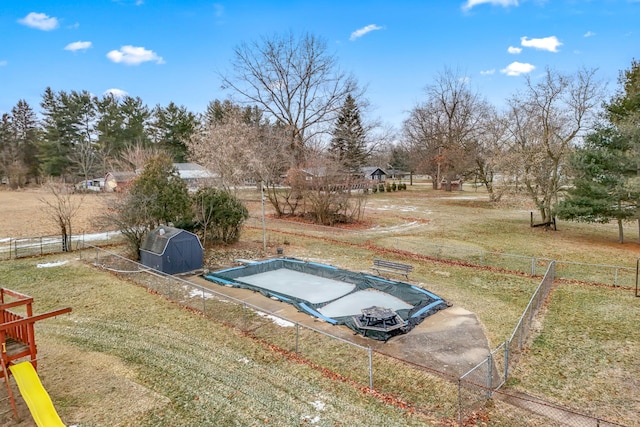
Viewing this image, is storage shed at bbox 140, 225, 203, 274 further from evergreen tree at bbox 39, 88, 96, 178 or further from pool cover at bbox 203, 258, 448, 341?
evergreen tree at bbox 39, 88, 96, 178

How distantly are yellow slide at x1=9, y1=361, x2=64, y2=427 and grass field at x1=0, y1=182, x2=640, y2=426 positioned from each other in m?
0.58

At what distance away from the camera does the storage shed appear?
50.5ft

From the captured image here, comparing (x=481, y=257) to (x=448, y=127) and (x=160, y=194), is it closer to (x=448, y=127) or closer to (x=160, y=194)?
(x=160, y=194)

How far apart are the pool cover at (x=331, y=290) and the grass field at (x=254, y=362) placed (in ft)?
4.92

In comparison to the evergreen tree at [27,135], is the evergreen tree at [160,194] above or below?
below

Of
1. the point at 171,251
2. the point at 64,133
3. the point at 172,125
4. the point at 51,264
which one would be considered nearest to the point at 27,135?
the point at 64,133

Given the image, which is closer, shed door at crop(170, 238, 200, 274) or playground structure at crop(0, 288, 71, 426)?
playground structure at crop(0, 288, 71, 426)

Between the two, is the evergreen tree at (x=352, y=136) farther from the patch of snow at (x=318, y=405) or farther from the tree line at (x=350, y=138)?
the patch of snow at (x=318, y=405)

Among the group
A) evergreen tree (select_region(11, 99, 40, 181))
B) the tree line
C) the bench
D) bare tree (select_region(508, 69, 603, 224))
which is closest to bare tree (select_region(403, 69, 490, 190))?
the tree line

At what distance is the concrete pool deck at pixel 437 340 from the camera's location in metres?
8.45

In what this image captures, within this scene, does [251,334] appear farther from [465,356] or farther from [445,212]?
[445,212]

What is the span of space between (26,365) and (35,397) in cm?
78

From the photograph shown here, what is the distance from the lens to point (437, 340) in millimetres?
9492

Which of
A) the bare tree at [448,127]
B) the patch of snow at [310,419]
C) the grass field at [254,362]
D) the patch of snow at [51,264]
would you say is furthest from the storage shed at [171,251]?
the bare tree at [448,127]
